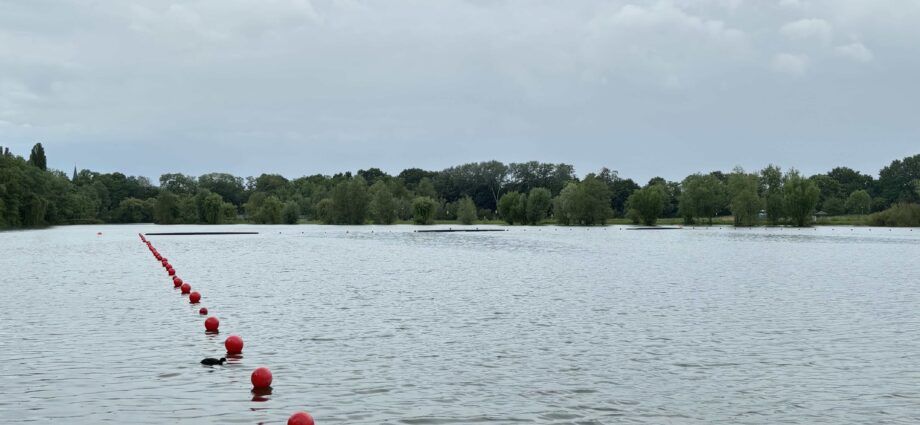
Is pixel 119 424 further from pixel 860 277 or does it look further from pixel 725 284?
pixel 860 277

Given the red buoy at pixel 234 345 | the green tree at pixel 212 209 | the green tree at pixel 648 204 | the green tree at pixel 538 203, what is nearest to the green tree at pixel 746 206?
the green tree at pixel 648 204

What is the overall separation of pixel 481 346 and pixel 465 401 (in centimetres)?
484

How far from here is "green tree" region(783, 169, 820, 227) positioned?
134625 millimetres

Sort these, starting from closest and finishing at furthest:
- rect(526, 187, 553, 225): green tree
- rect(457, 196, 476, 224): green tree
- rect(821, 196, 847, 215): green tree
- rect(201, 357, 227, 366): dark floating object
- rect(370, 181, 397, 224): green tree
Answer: rect(201, 357, 227, 366): dark floating object, rect(526, 187, 553, 225): green tree, rect(370, 181, 397, 224): green tree, rect(457, 196, 476, 224): green tree, rect(821, 196, 847, 215): green tree

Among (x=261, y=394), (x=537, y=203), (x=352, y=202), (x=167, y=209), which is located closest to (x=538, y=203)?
(x=537, y=203)

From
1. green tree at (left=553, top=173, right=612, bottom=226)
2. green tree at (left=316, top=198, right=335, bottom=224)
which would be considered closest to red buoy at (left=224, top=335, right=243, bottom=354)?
green tree at (left=553, top=173, right=612, bottom=226)

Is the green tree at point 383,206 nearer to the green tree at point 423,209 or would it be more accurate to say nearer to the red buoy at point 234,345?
the green tree at point 423,209

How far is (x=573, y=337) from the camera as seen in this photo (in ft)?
59.2

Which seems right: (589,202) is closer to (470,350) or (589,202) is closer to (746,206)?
(746,206)

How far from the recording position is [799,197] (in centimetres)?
13512

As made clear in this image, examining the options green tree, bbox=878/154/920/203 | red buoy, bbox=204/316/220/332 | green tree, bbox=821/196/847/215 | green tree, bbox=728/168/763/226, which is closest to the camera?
red buoy, bbox=204/316/220/332

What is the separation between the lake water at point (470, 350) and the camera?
11.6 m

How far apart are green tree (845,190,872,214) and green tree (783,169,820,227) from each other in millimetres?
51916

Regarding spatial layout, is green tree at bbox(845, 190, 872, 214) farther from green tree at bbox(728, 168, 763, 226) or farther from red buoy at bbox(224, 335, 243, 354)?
red buoy at bbox(224, 335, 243, 354)
